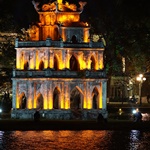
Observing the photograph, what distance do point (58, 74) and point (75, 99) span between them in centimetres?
437

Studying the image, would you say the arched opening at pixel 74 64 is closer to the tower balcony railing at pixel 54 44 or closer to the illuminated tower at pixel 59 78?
the illuminated tower at pixel 59 78

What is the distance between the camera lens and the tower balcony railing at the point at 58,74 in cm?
6312

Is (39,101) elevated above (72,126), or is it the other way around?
(39,101)

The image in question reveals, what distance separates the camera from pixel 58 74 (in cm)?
6338

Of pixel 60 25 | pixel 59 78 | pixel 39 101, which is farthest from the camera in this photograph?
pixel 60 25

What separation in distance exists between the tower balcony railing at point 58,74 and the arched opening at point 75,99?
236cm

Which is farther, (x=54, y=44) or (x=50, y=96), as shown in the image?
(x=54, y=44)

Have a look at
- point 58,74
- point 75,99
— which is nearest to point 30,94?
point 58,74

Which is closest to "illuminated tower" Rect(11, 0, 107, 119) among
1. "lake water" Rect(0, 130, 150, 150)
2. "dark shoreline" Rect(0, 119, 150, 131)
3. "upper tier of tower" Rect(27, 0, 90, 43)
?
"upper tier of tower" Rect(27, 0, 90, 43)

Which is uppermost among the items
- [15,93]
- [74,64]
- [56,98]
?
[74,64]

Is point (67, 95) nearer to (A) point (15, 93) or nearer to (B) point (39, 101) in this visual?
(B) point (39, 101)

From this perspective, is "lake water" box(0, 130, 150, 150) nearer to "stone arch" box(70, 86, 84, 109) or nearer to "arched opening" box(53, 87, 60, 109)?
"arched opening" box(53, 87, 60, 109)

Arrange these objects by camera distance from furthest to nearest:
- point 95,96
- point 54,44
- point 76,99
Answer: point 76,99 → point 95,96 → point 54,44

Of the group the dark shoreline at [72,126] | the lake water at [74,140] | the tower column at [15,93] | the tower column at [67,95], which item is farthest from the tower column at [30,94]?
the lake water at [74,140]
